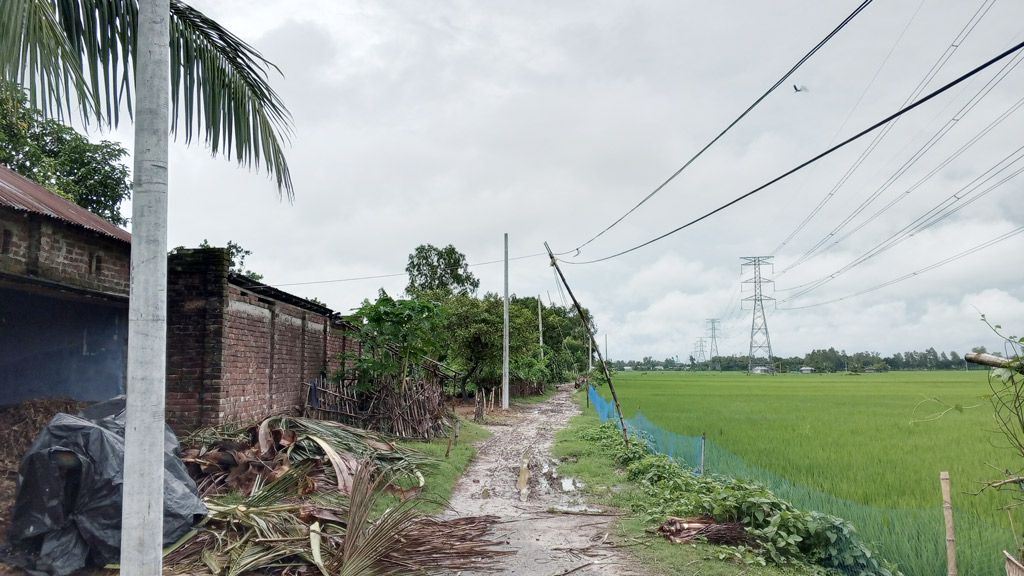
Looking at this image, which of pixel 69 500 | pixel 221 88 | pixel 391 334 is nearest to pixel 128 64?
pixel 221 88

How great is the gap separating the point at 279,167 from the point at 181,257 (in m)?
3.85

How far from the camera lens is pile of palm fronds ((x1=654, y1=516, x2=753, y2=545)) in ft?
19.1

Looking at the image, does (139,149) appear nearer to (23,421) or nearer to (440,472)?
(23,421)

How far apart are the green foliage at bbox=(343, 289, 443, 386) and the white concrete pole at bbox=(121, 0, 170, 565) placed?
371 inches

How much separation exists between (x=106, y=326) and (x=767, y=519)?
8.29m

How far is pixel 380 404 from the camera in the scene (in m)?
12.5

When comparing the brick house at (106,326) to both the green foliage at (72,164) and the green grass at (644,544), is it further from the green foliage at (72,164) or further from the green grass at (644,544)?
the green foliage at (72,164)

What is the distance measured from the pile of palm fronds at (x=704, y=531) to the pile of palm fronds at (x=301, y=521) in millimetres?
1684

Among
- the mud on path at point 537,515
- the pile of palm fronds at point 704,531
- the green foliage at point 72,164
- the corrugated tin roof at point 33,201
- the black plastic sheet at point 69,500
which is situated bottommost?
the mud on path at point 537,515

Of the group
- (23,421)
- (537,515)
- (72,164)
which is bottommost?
(537,515)

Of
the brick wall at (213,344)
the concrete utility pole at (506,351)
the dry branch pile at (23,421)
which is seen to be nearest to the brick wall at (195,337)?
the brick wall at (213,344)

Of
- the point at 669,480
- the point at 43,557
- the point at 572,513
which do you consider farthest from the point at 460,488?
the point at 43,557

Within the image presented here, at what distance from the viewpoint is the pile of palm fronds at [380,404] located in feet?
Result: 40.0

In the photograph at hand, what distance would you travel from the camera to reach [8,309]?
25.2ft
